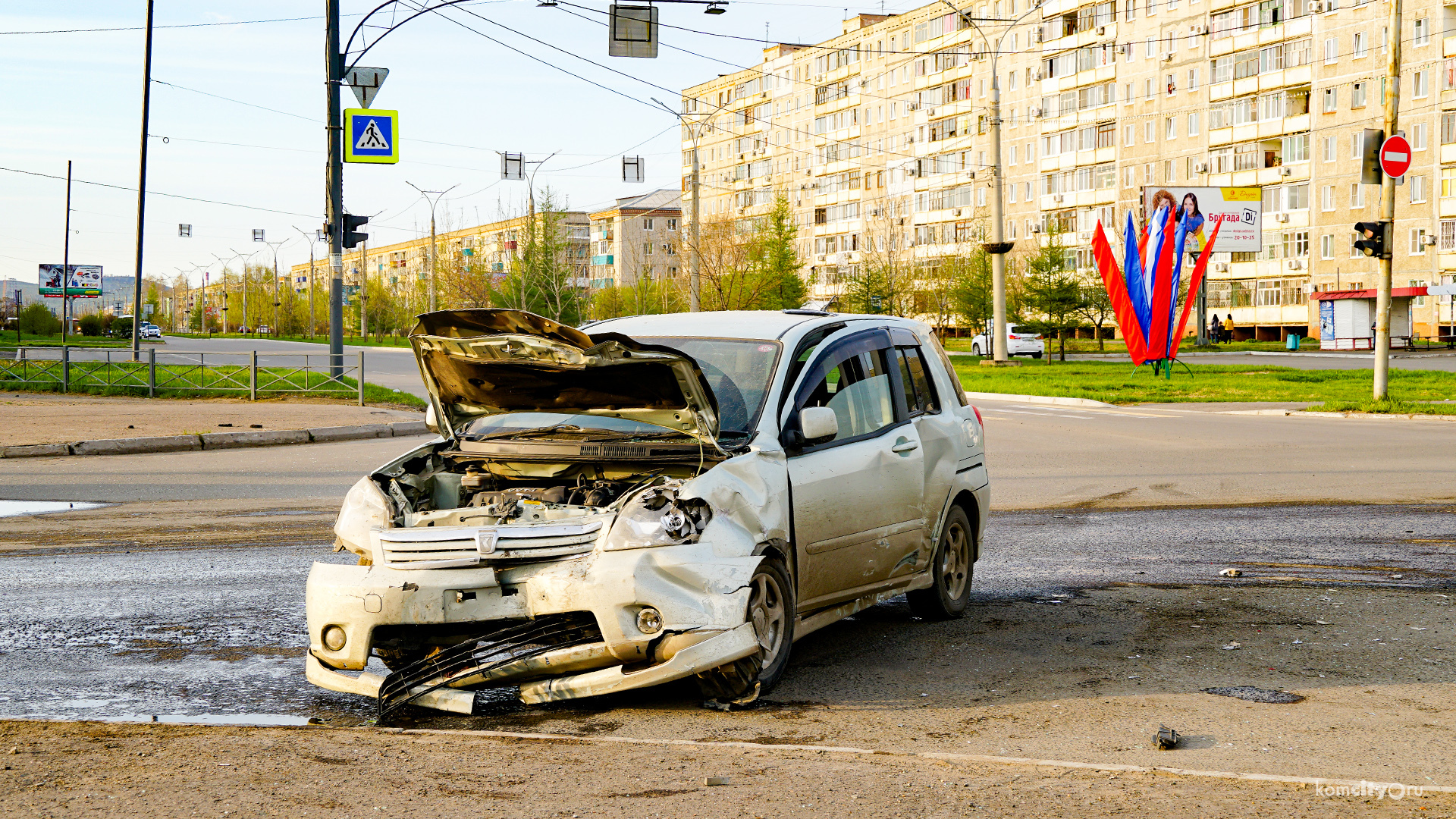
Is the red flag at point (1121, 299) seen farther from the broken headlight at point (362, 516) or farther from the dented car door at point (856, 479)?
the broken headlight at point (362, 516)

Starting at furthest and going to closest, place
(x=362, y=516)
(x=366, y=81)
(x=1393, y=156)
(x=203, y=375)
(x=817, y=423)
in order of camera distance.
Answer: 1. (x=203, y=375)
2. (x=366, y=81)
3. (x=1393, y=156)
4. (x=817, y=423)
5. (x=362, y=516)

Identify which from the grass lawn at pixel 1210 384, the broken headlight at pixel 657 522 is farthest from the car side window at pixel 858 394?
the grass lawn at pixel 1210 384

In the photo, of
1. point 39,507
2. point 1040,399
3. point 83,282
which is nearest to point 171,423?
point 39,507

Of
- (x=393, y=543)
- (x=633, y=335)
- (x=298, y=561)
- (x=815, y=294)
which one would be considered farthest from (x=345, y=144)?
(x=815, y=294)

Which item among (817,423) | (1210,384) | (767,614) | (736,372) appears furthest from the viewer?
(1210,384)

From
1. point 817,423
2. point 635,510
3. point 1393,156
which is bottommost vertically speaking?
point 635,510

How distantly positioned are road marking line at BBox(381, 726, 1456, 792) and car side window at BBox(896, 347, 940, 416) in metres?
2.57

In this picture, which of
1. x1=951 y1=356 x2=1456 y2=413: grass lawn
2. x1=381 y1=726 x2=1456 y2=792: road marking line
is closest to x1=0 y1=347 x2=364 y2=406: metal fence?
x1=951 y1=356 x2=1456 y2=413: grass lawn

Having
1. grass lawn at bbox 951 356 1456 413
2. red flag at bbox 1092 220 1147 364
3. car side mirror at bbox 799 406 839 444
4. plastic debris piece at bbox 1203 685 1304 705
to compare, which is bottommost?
plastic debris piece at bbox 1203 685 1304 705

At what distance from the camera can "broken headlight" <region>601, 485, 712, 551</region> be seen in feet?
16.4

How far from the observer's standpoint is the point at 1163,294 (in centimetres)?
3600

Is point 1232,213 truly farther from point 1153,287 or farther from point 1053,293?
point 1153,287

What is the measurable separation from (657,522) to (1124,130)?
83.1 metres

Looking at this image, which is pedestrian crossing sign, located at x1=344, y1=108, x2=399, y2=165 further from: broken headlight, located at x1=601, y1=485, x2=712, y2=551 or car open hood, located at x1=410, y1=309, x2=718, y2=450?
broken headlight, located at x1=601, y1=485, x2=712, y2=551
